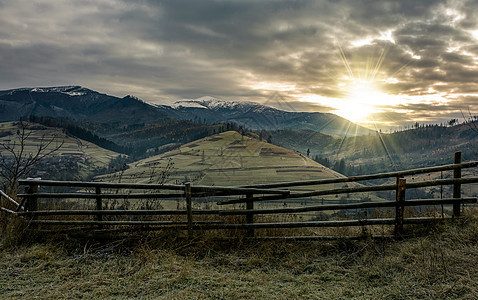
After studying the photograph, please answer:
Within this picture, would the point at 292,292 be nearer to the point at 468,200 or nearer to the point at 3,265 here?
the point at 468,200

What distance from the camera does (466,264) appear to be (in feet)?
14.2

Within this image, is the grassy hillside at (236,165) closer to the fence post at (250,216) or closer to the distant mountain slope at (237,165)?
the distant mountain slope at (237,165)

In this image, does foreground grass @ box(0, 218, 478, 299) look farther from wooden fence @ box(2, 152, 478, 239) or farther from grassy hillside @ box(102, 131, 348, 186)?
grassy hillside @ box(102, 131, 348, 186)

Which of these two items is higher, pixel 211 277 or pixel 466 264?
pixel 466 264

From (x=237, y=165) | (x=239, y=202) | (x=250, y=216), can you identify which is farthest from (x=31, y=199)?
(x=237, y=165)

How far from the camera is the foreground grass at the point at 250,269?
405cm

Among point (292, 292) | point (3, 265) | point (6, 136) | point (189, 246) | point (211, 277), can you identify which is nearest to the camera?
point (292, 292)

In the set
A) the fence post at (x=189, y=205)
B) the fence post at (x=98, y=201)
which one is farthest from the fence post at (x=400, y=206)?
the fence post at (x=98, y=201)

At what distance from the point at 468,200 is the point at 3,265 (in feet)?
29.9

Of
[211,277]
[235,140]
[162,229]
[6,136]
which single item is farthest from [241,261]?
[6,136]

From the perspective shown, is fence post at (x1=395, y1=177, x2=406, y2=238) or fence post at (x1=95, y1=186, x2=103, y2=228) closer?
fence post at (x1=395, y1=177, x2=406, y2=238)

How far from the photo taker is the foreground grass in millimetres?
4047

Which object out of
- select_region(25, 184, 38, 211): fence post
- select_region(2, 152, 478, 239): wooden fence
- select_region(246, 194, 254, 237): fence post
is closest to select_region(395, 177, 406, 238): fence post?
select_region(2, 152, 478, 239): wooden fence

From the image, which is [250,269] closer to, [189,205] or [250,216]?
[250,216]
